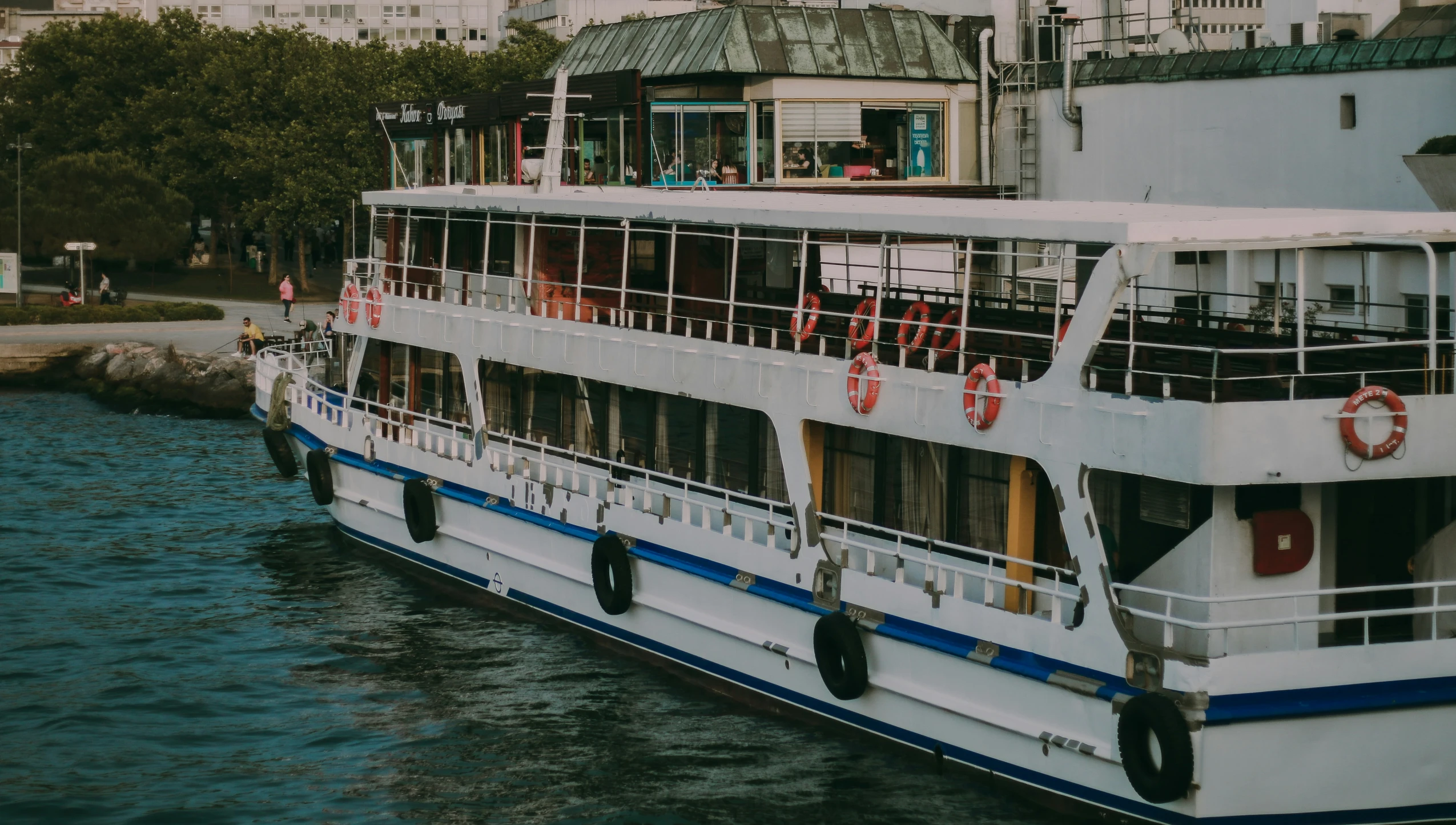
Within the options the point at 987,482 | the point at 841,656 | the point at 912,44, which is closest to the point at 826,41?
the point at 912,44

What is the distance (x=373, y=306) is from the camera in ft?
92.9

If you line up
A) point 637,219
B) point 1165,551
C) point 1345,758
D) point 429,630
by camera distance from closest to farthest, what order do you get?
point 1345,758 < point 1165,551 < point 637,219 < point 429,630

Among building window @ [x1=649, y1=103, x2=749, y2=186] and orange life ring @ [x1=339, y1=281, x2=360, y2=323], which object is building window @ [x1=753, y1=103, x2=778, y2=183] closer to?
building window @ [x1=649, y1=103, x2=749, y2=186]

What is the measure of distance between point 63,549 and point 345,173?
42.6 metres

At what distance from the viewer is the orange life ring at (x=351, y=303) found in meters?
29.1

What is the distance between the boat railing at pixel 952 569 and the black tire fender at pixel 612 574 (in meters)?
3.22

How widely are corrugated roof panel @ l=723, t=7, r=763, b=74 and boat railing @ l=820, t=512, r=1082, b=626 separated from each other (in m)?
25.2

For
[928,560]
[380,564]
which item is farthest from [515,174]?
[928,560]

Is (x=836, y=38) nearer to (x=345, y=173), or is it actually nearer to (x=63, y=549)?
(x=63, y=549)

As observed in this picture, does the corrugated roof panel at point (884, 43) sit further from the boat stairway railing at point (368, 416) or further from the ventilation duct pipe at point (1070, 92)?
the boat stairway railing at point (368, 416)

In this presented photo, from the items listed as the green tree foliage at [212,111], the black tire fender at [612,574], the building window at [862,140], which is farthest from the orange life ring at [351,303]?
the green tree foliage at [212,111]

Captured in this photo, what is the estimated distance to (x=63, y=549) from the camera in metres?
30.1

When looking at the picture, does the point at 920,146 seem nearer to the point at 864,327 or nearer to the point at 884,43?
the point at 884,43

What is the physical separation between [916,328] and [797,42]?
24.8 metres
